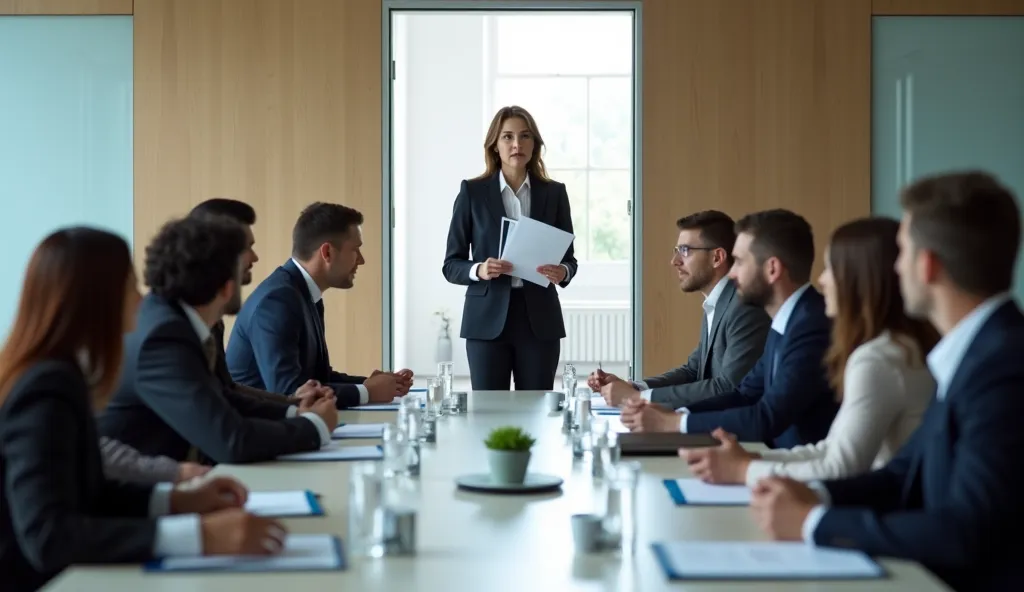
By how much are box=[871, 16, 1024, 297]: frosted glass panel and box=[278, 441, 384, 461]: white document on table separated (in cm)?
440

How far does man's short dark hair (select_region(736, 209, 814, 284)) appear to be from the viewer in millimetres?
3447

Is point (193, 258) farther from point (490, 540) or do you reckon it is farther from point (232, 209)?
point (232, 209)

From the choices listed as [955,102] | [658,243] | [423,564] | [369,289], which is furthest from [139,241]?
[423,564]

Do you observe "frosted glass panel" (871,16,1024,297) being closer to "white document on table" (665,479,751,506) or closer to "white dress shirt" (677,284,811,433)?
"white dress shirt" (677,284,811,433)

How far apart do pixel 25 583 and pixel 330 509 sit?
1.72 ft

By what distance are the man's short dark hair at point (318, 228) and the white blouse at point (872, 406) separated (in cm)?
227

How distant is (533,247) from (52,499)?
3.34 meters

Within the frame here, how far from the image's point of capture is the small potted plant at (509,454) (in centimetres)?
241

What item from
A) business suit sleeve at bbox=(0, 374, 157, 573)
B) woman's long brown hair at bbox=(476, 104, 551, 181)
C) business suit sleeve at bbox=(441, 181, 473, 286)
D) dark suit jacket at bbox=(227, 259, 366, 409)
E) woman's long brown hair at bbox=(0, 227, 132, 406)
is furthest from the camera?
business suit sleeve at bbox=(441, 181, 473, 286)

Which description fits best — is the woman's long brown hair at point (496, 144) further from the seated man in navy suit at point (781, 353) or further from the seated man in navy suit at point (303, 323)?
the seated man in navy suit at point (781, 353)

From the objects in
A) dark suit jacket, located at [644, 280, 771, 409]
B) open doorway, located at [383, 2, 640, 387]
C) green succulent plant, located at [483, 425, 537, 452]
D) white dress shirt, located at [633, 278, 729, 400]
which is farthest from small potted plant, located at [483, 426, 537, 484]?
open doorway, located at [383, 2, 640, 387]

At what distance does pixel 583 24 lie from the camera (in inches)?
422

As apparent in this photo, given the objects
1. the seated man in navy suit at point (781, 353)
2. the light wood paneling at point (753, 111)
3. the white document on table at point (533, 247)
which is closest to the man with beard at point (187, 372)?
the seated man in navy suit at point (781, 353)

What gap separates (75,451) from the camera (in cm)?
193
